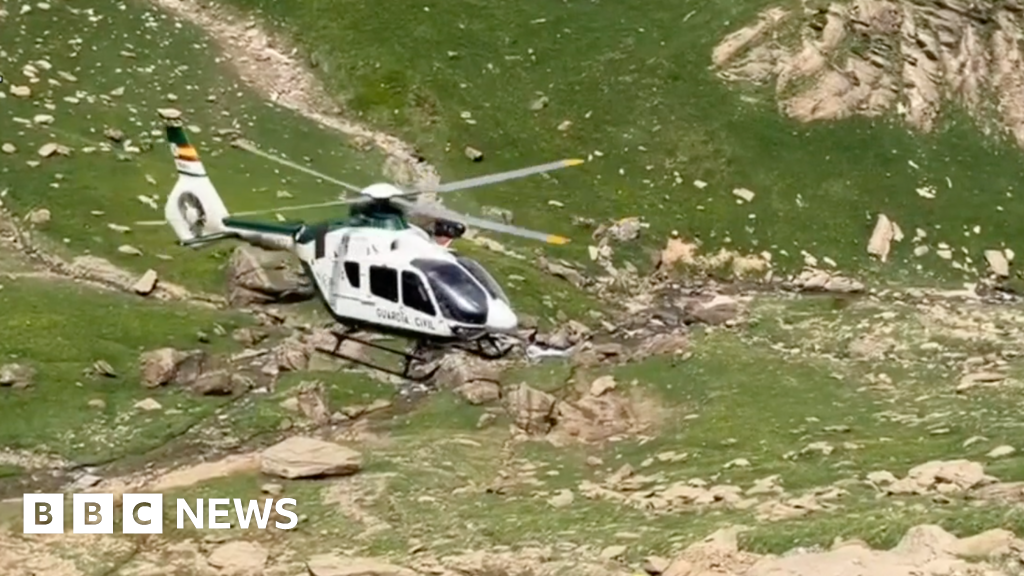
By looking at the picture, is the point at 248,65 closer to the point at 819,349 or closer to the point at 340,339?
the point at 340,339

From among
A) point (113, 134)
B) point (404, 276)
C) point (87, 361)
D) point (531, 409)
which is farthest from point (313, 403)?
point (113, 134)

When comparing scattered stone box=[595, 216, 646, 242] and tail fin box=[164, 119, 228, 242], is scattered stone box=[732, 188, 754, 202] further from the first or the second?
tail fin box=[164, 119, 228, 242]

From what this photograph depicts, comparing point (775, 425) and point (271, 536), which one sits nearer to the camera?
point (271, 536)

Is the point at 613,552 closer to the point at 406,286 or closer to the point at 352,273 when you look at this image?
the point at 406,286

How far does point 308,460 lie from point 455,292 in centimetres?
560

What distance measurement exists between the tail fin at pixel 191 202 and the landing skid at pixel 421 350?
4853 mm

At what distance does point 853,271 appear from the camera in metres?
42.1

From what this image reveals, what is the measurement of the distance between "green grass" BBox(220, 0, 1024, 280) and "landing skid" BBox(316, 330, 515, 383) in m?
10.7

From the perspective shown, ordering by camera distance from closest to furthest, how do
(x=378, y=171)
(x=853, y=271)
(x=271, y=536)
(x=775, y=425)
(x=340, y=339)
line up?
(x=271, y=536) < (x=775, y=425) < (x=340, y=339) < (x=853, y=271) < (x=378, y=171)

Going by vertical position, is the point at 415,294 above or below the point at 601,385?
above

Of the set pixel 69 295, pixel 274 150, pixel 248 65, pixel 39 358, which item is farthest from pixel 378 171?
pixel 39 358

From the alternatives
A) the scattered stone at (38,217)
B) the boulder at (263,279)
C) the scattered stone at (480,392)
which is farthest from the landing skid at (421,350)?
the scattered stone at (38,217)

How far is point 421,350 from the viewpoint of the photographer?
102ft

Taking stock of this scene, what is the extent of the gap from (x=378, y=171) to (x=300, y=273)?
10645 millimetres
